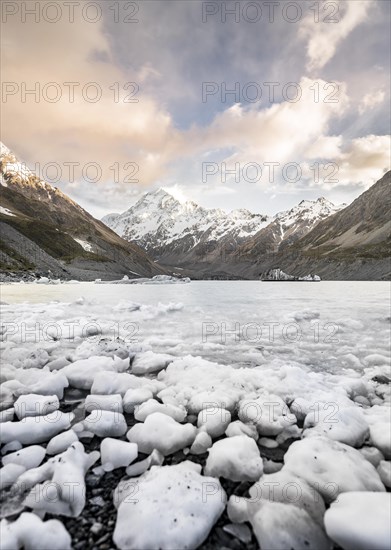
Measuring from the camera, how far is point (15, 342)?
8953mm

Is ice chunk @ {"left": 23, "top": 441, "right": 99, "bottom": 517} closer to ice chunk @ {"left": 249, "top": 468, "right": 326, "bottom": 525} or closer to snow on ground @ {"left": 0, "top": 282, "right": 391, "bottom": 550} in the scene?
snow on ground @ {"left": 0, "top": 282, "right": 391, "bottom": 550}

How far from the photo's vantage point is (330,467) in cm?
348

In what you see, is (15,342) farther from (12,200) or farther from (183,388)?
(12,200)

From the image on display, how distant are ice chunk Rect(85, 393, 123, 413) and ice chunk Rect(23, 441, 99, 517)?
1287 millimetres

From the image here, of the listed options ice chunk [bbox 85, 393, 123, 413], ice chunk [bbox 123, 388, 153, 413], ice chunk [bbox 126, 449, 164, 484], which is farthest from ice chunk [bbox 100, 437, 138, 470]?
ice chunk [bbox 123, 388, 153, 413]

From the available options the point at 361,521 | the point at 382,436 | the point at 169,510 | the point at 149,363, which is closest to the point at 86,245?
the point at 149,363

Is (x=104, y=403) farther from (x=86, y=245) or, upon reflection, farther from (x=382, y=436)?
(x=86, y=245)

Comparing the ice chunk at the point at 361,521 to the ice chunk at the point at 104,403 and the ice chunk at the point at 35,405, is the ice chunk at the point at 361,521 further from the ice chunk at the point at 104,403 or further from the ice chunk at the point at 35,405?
the ice chunk at the point at 35,405

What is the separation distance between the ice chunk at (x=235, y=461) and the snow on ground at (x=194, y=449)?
0.01 metres

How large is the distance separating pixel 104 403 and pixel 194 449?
187 centimetres

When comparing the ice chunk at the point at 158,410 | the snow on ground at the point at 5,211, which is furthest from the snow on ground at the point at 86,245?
the ice chunk at the point at 158,410

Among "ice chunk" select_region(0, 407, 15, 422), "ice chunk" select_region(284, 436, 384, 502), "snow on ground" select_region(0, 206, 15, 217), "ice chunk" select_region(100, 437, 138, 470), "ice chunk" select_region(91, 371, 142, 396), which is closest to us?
"ice chunk" select_region(284, 436, 384, 502)

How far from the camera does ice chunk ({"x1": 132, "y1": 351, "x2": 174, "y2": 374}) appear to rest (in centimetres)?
706

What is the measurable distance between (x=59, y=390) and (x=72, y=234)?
578 feet
